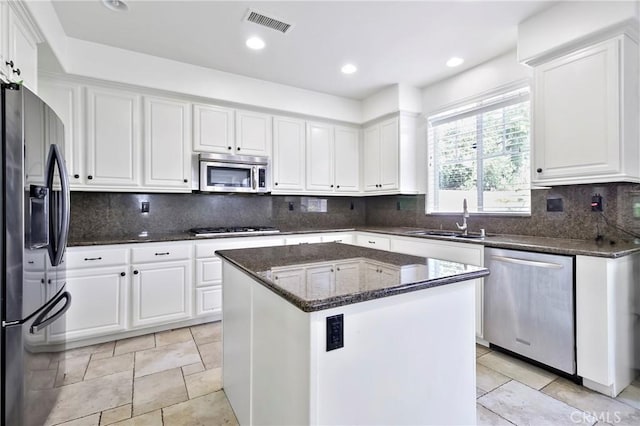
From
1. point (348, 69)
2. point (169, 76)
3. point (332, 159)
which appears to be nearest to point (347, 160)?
point (332, 159)

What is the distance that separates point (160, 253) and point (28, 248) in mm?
1487

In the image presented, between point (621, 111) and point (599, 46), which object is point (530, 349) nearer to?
point (621, 111)

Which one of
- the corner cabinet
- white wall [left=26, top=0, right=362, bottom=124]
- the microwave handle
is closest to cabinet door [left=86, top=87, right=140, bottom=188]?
white wall [left=26, top=0, right=362, bottom=124]

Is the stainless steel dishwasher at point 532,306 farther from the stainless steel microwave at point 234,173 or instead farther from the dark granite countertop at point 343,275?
the stainless steel microwave at point 234,173

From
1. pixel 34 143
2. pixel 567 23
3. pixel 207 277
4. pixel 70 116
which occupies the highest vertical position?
pixel 567 23

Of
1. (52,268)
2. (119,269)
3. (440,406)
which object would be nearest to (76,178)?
(119,269)

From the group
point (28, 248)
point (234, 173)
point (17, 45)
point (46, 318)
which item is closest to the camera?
point (28, 248)

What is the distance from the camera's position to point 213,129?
11.3 ft

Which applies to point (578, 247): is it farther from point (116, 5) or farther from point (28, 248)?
point (116, 5)

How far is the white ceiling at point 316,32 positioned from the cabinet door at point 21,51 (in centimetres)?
43

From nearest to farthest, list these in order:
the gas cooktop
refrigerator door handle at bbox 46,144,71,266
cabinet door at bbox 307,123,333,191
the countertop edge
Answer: the countertop edge
refrigerator door handle at bbox 46,144,71,266
the gas cooktop
cabinet door at bbox 307,123,333,191

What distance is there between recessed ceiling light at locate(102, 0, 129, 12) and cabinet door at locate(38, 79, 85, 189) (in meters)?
0.94

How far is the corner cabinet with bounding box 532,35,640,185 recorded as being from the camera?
2.07 metres

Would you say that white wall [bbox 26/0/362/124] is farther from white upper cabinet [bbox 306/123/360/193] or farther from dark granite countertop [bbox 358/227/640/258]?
dark granite countertop [bbox 358/227/640/258]
